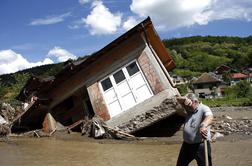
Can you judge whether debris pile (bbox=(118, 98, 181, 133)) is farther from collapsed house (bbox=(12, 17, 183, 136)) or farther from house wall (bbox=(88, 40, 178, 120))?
house wall (bbox=(88, 40, 178, 120))

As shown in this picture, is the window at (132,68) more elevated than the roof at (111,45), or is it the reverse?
the roof at (111,45)

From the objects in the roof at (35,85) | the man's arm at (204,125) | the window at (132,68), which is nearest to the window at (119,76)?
the window at (132,68)

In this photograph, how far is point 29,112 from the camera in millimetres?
22047

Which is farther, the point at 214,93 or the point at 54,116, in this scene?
the point at 214,93

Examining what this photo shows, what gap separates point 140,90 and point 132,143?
3.35 m

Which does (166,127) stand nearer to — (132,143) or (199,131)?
(132,143)

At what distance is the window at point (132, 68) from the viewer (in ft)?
61.8

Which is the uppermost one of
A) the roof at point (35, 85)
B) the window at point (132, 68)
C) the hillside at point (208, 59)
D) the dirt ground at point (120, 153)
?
the hillside at point (208, 59)

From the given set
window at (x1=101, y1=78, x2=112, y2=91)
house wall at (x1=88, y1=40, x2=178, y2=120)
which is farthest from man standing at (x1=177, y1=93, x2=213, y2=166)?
window at (x1=101, y1=78, x2=112, y2=91)

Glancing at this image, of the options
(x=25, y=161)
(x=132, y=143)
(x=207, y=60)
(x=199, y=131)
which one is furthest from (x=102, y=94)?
(x=207, y=60)

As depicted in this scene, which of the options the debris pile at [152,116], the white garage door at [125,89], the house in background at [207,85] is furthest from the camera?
the house in background at [207,85]

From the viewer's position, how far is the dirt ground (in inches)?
432

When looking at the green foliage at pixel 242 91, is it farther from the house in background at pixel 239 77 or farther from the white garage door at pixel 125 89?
the white garage door at pixel 125 89

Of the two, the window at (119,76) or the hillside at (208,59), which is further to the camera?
the hillside at (208,59)
